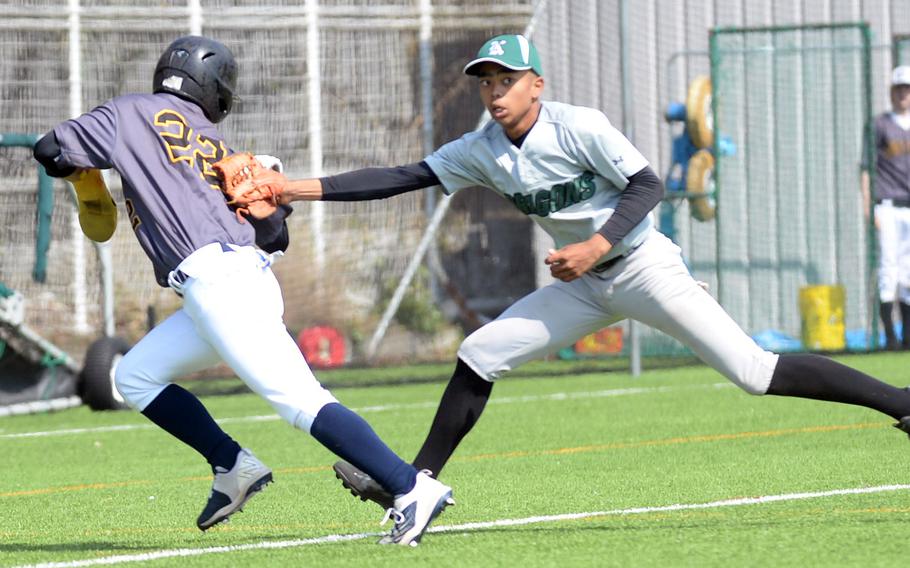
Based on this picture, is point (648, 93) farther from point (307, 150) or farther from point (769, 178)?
point (307, 150)

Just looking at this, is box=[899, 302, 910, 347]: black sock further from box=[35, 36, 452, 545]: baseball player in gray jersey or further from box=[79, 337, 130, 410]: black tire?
box=[35, 36, 452, 545]: baseball player in gray jersey

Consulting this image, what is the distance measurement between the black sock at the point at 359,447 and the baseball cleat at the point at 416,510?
0.03 m

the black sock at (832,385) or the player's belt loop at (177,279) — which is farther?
the black sock at (832,385)

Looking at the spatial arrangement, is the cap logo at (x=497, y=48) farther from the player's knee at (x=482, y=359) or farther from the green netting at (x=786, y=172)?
the green netting at (x=786, y=172)

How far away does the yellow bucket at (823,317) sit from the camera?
1633 cm

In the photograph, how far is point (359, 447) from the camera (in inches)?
224

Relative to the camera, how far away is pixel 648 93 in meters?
18.1

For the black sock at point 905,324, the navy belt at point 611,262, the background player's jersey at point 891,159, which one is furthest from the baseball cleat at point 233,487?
the background player's jersey at point 891,159

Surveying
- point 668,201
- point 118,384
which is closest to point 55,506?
point 118,384

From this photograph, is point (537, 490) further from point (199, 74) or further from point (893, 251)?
point (893, 251)

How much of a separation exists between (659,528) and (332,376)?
31.4 feet

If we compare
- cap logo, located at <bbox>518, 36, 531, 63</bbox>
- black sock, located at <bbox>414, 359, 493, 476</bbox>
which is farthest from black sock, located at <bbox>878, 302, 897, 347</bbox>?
cap logo, located at <bbox>518, 36, 531, 63</bbox>

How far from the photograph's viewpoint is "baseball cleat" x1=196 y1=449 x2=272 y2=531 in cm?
611

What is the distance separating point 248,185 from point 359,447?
1057 mm
